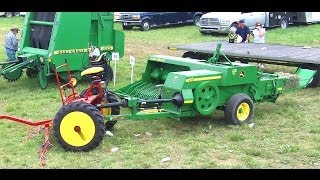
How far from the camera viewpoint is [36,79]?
11.3 metres

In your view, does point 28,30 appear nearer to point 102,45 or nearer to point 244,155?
point 102,45

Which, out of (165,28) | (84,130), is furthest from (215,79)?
(165,28)

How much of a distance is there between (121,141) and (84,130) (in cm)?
77

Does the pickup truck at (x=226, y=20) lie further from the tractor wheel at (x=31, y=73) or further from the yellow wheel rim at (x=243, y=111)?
the yellow wheel rim at (x=243, y=111)

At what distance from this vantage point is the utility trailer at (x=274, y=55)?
9.60m

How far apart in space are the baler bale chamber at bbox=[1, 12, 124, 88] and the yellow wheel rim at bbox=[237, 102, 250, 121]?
13.4ft

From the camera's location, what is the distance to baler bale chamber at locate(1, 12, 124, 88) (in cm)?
990

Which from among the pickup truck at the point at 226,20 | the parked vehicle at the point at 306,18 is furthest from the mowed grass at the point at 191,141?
the parked vehicle at the point at 306,18

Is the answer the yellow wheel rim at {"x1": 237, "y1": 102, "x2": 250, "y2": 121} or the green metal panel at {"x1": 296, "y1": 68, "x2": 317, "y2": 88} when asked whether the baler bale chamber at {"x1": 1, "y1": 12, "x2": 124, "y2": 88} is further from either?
the green metal panel at {"x1": 296, "y1": 68, "x2": 317, "y2": 88}

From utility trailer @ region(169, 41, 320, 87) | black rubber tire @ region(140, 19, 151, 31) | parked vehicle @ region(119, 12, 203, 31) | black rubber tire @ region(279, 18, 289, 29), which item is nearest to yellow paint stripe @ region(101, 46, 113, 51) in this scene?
utility trailer @ region(169, 41, 320, 87)

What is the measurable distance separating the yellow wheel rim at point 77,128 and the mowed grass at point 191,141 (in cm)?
17

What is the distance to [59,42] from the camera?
9914mm

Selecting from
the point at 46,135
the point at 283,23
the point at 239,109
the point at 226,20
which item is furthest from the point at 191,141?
the point at 283,23

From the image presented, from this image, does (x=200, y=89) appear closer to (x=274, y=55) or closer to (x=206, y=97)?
(x=206, y=97)
